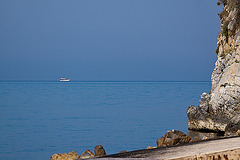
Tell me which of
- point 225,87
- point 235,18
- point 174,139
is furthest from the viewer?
point 235,18

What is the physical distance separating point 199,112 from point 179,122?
9.28m

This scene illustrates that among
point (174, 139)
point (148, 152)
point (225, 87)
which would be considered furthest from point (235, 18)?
point (148, 152)

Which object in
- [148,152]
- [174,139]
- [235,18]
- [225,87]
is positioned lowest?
[148,152]

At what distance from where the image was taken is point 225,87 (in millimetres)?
16984

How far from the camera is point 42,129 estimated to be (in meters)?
24.8

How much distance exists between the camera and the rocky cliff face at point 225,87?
16.3 metres

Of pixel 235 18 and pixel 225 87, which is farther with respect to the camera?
pixel 235 18

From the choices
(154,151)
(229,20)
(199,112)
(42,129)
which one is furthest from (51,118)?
(154,151)

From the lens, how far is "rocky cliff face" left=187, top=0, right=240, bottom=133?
16328mm

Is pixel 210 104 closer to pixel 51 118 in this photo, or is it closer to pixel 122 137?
pixel 122 137

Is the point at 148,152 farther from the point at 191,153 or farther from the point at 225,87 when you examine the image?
the point at 225,87

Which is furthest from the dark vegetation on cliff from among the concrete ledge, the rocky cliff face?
the concrete ledge

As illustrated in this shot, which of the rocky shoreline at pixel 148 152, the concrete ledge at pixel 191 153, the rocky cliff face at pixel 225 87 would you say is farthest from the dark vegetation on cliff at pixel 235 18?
the concrete ledge at pixel 191 153

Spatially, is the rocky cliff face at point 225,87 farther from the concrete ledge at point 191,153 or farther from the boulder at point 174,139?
the concrete ledge at point 191,153
